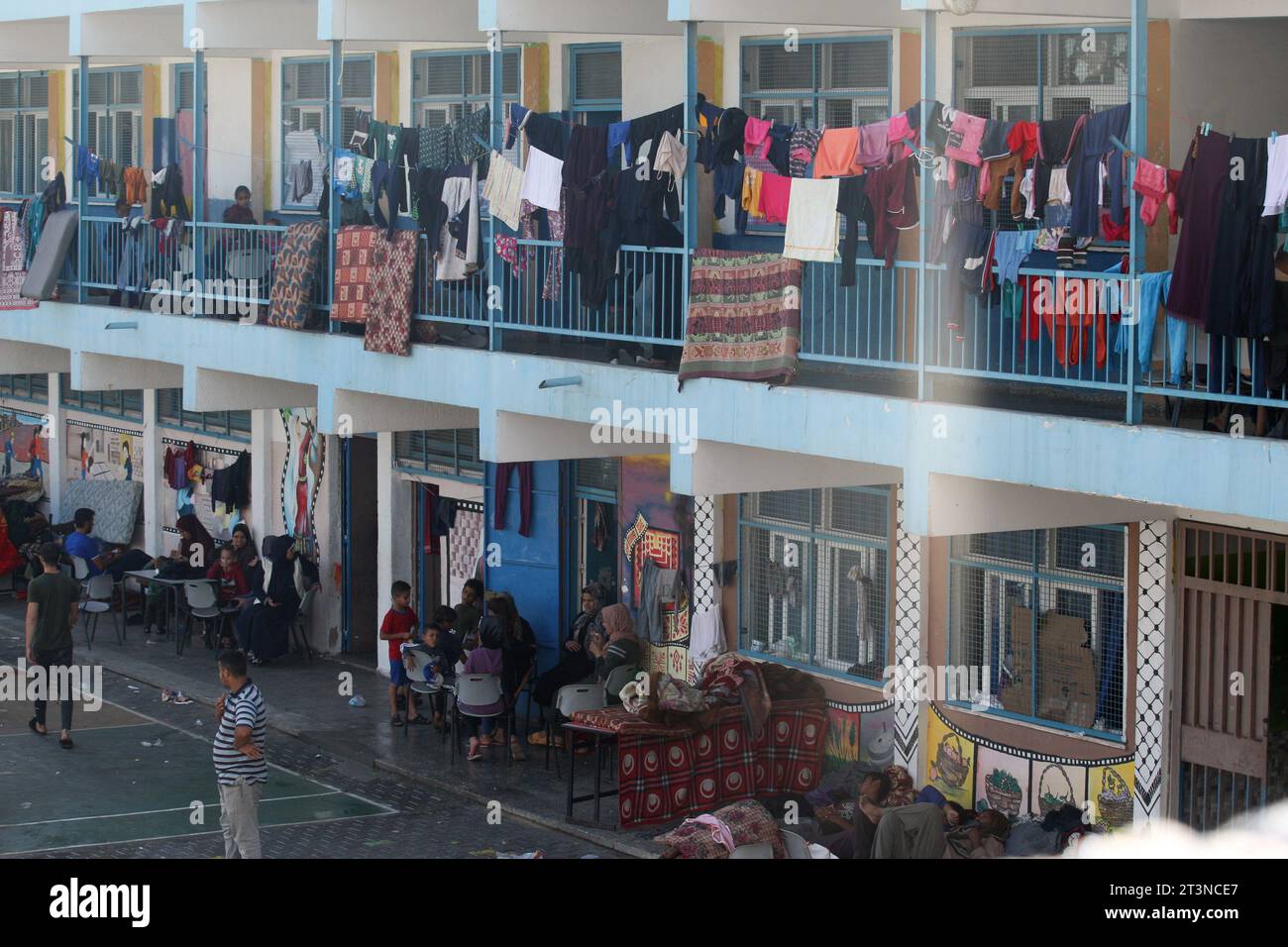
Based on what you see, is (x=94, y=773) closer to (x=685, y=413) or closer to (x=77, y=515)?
(x=685, y=413)

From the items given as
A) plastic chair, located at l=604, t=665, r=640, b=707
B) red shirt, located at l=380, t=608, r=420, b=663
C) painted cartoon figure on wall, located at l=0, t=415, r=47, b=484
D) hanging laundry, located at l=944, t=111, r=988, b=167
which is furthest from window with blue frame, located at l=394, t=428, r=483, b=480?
painted cartoon figure on wall, located at l=0, t=415, r=47, b=484

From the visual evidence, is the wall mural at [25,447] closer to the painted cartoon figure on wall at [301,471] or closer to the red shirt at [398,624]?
the painted cartoon figure on wall at [301,471]

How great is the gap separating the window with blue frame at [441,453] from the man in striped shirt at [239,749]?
6638mm

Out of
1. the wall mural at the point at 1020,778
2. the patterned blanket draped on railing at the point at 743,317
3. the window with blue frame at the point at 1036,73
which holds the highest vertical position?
the window with blue frame at the point at 1036,73

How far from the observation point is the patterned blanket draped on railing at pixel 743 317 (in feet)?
43.1

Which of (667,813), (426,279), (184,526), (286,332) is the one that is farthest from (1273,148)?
(184,526)

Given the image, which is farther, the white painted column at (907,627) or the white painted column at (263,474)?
the white painted column at (263,474)

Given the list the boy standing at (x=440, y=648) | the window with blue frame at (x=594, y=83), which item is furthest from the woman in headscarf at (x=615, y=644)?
the window with blue frame at (x=594, y=83)

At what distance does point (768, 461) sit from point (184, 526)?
10.8 metres

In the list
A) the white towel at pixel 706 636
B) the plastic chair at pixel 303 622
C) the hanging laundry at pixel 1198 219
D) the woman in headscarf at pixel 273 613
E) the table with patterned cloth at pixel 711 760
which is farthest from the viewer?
the plastic chair at pixel 303 622

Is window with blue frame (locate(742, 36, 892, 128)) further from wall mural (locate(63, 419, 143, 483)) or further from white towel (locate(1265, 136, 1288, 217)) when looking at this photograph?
wall mural (locate(63, 419, 143, 483))

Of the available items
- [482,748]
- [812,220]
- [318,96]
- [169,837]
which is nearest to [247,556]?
[318,96]

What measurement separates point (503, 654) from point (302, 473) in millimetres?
5815

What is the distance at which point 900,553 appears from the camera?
1447 centimetres
